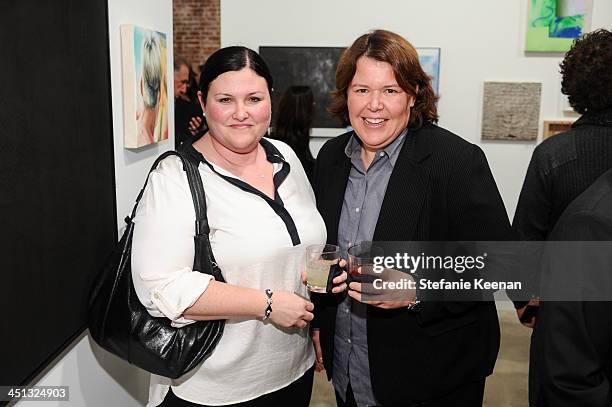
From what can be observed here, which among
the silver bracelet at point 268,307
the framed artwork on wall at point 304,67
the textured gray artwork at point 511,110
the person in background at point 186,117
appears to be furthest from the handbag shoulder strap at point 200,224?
the textured gray artwork at point 511,110

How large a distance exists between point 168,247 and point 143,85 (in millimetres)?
1021

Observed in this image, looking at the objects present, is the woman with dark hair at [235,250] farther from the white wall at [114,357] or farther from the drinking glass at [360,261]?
the white wall at [114,357]

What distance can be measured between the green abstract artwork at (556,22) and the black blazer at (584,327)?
16.8 feet

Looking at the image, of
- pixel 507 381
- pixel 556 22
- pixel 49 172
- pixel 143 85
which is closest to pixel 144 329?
pixel 49 172

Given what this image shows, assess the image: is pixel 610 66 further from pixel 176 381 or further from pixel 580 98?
pixel 176 381

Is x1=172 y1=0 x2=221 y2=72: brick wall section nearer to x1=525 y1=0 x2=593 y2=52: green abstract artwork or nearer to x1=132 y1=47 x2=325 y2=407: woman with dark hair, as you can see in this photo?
x1=525 y1=0 x2=593 y2=52: green abstract artwork

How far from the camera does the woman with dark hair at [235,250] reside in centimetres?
169

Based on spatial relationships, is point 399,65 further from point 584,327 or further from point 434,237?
point 584,327

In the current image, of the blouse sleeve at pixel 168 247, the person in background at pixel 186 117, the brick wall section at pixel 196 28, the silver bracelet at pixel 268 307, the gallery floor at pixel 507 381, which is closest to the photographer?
the blouse sleeve at pixel 168 247

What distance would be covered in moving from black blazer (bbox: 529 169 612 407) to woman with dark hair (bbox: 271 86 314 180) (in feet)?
9.10

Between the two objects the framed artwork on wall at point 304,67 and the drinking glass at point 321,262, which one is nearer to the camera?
the drinking glass at point 321,262

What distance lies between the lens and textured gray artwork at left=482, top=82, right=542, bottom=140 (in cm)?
605

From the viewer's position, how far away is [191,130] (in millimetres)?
5039

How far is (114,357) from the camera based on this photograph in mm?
2355
